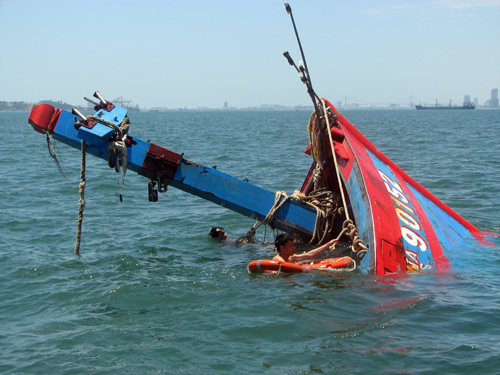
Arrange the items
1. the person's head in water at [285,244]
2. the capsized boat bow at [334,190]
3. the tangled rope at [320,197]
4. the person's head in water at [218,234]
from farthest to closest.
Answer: the person's head in water at [218,234]
the tangled rope at [320,197]
the person's head in water at [285,244]
the capsized boat bow at [334,190]

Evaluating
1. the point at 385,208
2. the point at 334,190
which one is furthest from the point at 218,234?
the point at 385,208

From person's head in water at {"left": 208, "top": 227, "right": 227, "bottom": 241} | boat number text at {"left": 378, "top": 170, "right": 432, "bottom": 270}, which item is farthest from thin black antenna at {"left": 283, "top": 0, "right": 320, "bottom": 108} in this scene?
person's head in water at {"left": 208, "top": 227, "right": 227, "bottom": 241}

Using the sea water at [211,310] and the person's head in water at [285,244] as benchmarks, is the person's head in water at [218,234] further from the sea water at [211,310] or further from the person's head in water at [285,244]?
the person's head in water at [285,244]

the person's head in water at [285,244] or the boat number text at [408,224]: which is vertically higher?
the boat number text at [408,224]

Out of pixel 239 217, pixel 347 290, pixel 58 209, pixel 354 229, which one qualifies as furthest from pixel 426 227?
pixel 58 209

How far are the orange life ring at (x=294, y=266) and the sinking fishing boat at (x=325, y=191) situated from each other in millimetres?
199

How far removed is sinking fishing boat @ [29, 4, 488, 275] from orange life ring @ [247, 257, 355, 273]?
20 centimetres

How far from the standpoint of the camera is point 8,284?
21.4ft

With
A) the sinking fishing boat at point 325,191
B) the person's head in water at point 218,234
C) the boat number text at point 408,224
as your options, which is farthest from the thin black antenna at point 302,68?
the person's head in water at point 218,234

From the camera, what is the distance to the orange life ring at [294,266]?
6.23m

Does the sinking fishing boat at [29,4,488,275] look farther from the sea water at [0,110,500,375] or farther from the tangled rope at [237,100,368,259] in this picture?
the sea water at [0,110,500,375]

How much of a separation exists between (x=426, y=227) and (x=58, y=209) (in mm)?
7243

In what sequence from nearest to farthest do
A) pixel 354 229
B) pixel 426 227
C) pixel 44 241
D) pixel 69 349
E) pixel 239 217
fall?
pixel 69 349 → pixel 354 229 → pixel 426 227 → pixel 44 241 → pixel 239 217

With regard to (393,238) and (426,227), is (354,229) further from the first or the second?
(426,227)
